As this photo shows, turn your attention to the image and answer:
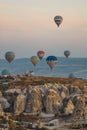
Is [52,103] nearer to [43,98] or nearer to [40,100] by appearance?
[43,98]

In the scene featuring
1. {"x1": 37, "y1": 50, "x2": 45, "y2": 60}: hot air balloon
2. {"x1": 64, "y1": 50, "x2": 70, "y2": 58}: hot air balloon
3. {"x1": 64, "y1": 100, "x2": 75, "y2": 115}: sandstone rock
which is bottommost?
{"x1": 64, "y1": 100, "x2": 75, "y2": 115}: sandstone rock

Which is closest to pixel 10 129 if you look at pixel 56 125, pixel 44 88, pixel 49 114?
pixel 56 125

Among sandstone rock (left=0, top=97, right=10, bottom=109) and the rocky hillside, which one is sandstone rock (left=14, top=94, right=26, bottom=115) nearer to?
the rocky hillside

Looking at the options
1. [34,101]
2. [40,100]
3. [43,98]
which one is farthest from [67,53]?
[34,101]

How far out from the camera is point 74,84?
96.5m

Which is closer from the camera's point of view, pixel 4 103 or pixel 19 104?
pixel 19 104

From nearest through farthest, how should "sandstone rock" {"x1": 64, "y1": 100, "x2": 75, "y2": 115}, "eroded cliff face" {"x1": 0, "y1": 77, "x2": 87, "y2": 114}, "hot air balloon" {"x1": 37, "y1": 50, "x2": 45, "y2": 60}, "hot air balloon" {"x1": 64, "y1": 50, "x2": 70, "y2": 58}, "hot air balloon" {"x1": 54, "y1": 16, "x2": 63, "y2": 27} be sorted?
"sandstone rock" {"x1": 64, "y1": 100, "x2": 75, "y2": 115}
"eroded cliff face" {"x1": 0, "y1": 77, "x2": 87, "y2": 114}
"hot air balloon" {"x1": 54, "y1": 16, "x2": 63, "y2": 27}
"hot air balloon" {"x1": 37, "y1": 50, "x2": 45, "y2": 60}
"hot air balloon" {"x1": 64, "y1": 50, "x2": 70, "y2": 58}

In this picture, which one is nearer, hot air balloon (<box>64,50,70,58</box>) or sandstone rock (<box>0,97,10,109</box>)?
sandstone rock (<box>0,97,10,109</box>)

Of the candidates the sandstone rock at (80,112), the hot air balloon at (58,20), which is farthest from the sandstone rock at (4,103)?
the hot air balloon at (58,20)

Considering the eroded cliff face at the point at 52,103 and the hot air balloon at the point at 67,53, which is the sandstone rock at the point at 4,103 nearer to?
the eroded cliff face at the point at 52,103

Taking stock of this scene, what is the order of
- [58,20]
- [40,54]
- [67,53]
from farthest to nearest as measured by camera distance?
[67,53], [40,54], [58,20]

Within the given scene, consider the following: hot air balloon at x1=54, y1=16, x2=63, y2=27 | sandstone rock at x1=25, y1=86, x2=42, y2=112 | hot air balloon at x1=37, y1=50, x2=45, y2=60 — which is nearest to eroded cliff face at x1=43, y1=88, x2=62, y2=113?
sandstone rock at x1=25, y1=86, x2=42, y2=112

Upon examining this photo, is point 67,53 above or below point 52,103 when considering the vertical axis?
above

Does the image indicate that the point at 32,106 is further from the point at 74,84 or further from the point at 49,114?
the point at 74,84
